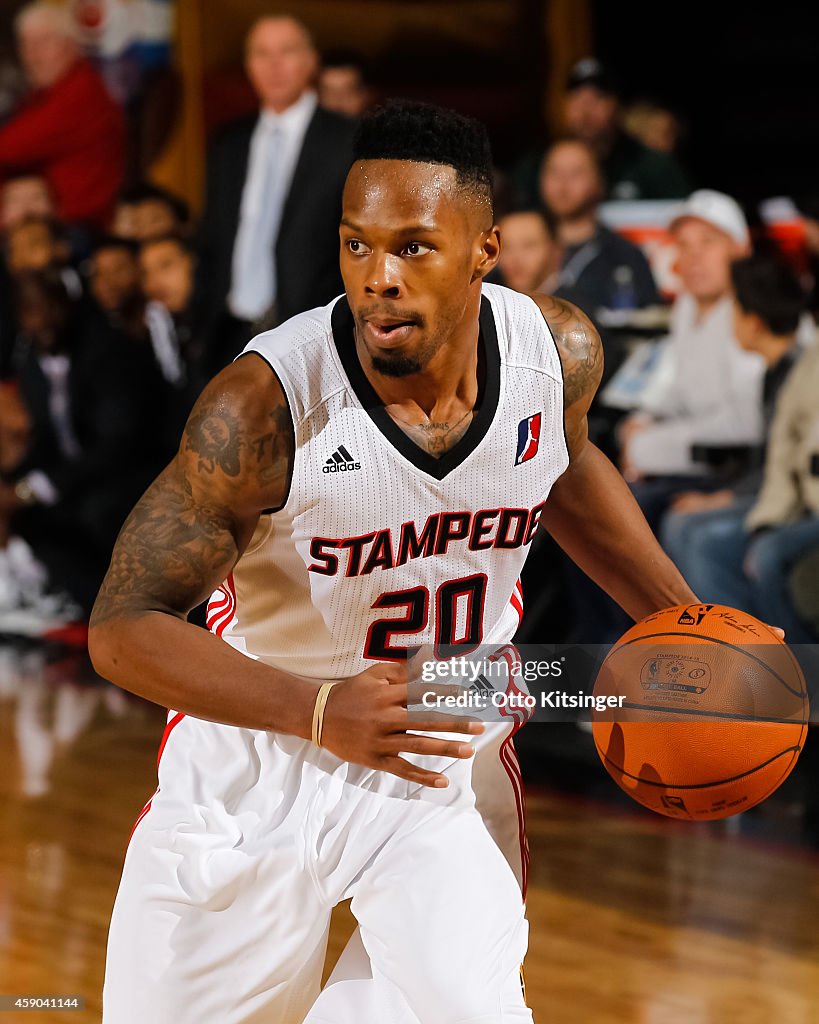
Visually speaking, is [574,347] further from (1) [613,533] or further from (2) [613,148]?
(2) [613,148]

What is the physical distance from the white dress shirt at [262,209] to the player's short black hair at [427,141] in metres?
4.32

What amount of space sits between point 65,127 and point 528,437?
8201 mm

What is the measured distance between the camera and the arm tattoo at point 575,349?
101 inches

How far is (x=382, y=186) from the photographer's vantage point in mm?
2242

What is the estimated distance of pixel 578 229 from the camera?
6.83 m

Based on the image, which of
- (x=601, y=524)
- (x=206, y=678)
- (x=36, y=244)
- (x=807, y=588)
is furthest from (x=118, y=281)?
(x=206, y=678)

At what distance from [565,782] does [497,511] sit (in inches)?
121

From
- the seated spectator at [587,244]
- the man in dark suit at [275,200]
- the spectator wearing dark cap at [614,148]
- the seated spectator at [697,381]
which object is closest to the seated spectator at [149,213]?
the man in dark suit at [275,200]

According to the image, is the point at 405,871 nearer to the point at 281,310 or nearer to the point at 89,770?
the point at 89,770

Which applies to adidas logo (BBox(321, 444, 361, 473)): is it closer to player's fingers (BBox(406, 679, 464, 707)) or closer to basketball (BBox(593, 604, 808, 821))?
player's fingers (BBox(406, 679, 464, 707))

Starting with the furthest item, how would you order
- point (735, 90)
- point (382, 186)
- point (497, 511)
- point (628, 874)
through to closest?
1. point (735, 90)
2. point (628, 874)
3. point (497, 511)
4. point (382, 186)

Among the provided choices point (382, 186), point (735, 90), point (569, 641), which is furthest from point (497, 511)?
point (735, 90)

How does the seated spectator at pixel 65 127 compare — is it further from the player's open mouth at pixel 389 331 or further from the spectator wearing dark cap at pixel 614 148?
the player's open mouth at pixel 389 331

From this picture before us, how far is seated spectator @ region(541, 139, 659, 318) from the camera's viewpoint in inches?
261
